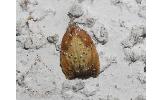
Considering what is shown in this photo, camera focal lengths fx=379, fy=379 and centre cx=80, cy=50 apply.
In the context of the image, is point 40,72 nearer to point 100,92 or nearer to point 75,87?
point 75,87

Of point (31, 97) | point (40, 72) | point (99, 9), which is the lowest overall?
point (31, 97)

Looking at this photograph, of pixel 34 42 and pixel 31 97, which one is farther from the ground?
pixel 34 42

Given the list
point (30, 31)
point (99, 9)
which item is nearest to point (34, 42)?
point (30, 31)

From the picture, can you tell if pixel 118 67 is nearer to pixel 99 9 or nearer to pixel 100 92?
pixel 100 92
